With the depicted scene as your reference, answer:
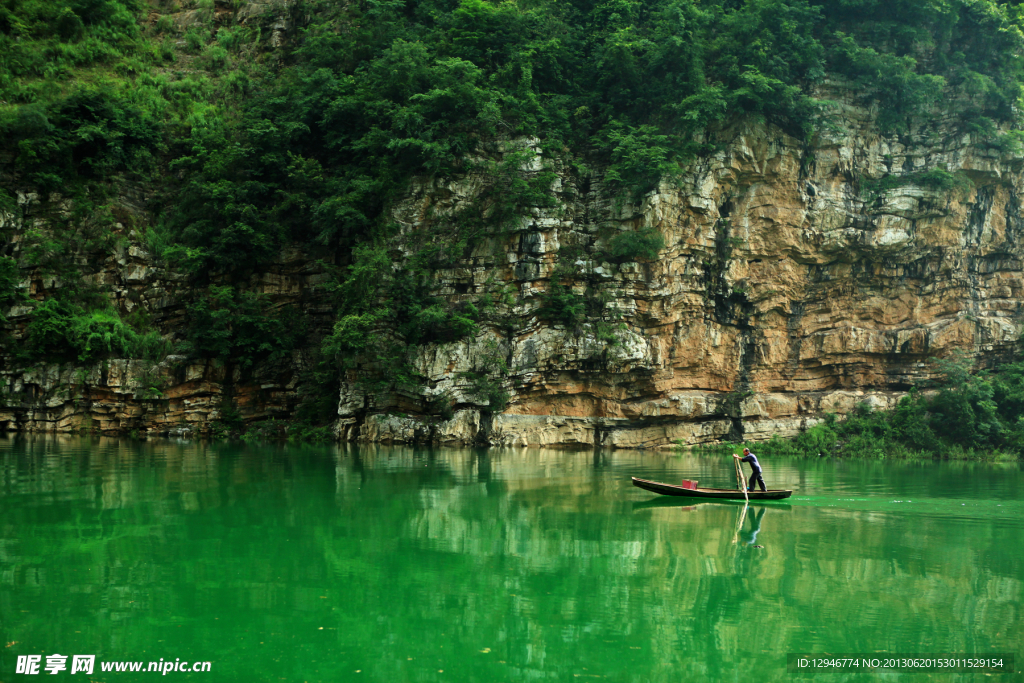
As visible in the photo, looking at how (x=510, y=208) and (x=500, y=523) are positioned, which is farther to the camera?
(x=510, y=208)

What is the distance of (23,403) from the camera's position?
2873 cm

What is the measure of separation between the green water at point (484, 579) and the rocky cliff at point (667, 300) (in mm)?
12590

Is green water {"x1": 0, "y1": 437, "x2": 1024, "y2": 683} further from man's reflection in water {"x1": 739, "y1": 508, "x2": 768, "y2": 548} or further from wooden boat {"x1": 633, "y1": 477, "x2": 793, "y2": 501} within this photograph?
wooden boat {"x1": 633, "y1": 477, "x2": 793, "y2": 501}

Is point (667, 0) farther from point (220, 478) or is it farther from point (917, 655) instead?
point (917, 655)

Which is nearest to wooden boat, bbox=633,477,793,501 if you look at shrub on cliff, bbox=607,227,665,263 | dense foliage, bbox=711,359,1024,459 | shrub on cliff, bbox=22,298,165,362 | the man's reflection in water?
the man's reflection in water

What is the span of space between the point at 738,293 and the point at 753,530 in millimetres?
21163

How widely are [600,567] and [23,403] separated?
2682 cm

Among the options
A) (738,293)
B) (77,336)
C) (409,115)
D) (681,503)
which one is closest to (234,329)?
(77,336)

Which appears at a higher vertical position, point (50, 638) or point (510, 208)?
point (510, 208)

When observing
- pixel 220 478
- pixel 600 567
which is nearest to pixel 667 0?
pixel 220 478

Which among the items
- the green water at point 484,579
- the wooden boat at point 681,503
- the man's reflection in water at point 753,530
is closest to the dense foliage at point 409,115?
the green water at point 484,579

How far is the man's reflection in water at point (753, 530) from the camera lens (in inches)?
467

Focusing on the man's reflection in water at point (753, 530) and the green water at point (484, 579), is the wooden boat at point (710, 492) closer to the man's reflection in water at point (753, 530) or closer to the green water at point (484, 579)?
the green water at point (484, 579)

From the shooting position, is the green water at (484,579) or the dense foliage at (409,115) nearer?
the green water at (484,579)
